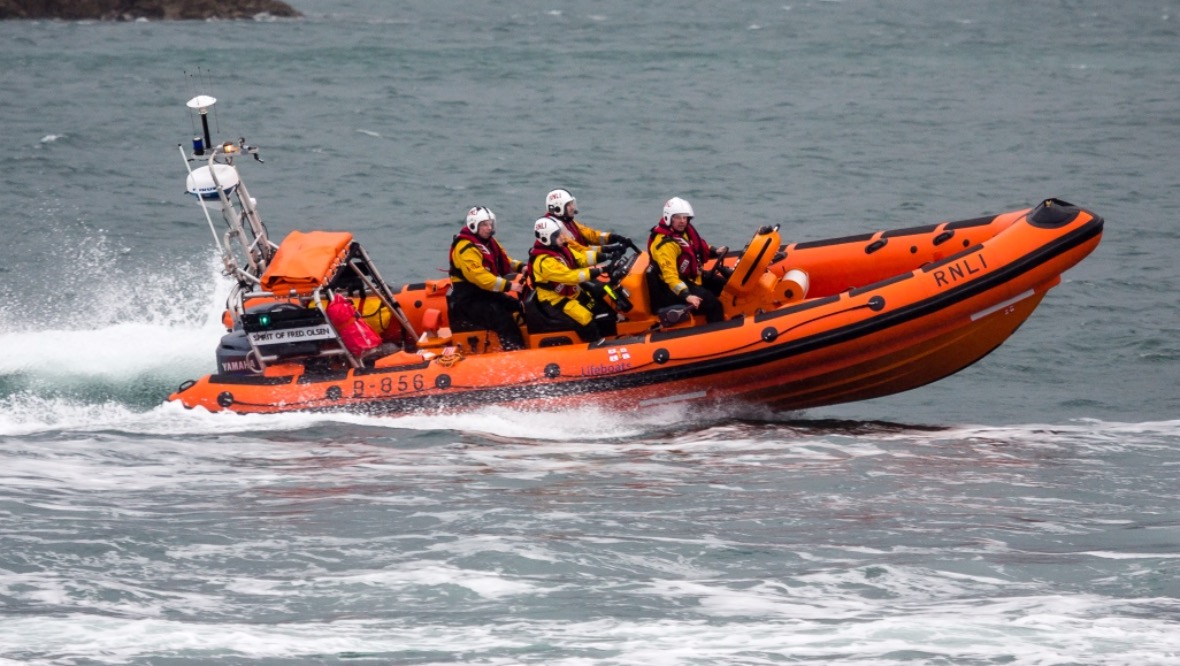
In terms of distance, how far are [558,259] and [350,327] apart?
1537 mm

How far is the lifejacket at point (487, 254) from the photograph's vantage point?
10.6 m

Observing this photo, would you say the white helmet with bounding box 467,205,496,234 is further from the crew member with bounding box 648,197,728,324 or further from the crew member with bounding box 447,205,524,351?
the crew member with bounding box 648,197,728,324

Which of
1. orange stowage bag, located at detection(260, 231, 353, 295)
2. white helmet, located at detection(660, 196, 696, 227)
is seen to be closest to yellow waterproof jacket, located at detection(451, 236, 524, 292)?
orange stowage bag, located at detection(260, 231, 353, 295)

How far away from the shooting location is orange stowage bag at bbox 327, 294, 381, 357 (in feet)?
35.0

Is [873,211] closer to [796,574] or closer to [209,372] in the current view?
[209,372]

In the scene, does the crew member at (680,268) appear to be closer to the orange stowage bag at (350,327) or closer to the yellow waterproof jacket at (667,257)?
the yellow waterproof jacket at (667,257)

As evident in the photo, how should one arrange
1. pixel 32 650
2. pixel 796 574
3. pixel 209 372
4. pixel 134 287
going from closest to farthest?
1. pixel 32 650
2. pixel 796 574
3. pixel 209 372
4. pixel 134 287

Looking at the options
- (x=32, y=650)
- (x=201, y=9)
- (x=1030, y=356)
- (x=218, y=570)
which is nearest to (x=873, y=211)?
(x=1030, y=356)

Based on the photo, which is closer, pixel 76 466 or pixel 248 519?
pixel 248 519

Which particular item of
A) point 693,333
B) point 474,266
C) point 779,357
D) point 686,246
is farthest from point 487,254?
point 779,357

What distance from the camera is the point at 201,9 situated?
37.4 meters

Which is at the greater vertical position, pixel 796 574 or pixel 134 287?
pixel 134 287

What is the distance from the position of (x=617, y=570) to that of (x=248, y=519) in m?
A: 2.08

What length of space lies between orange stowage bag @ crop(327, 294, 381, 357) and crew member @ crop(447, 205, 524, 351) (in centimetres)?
59
